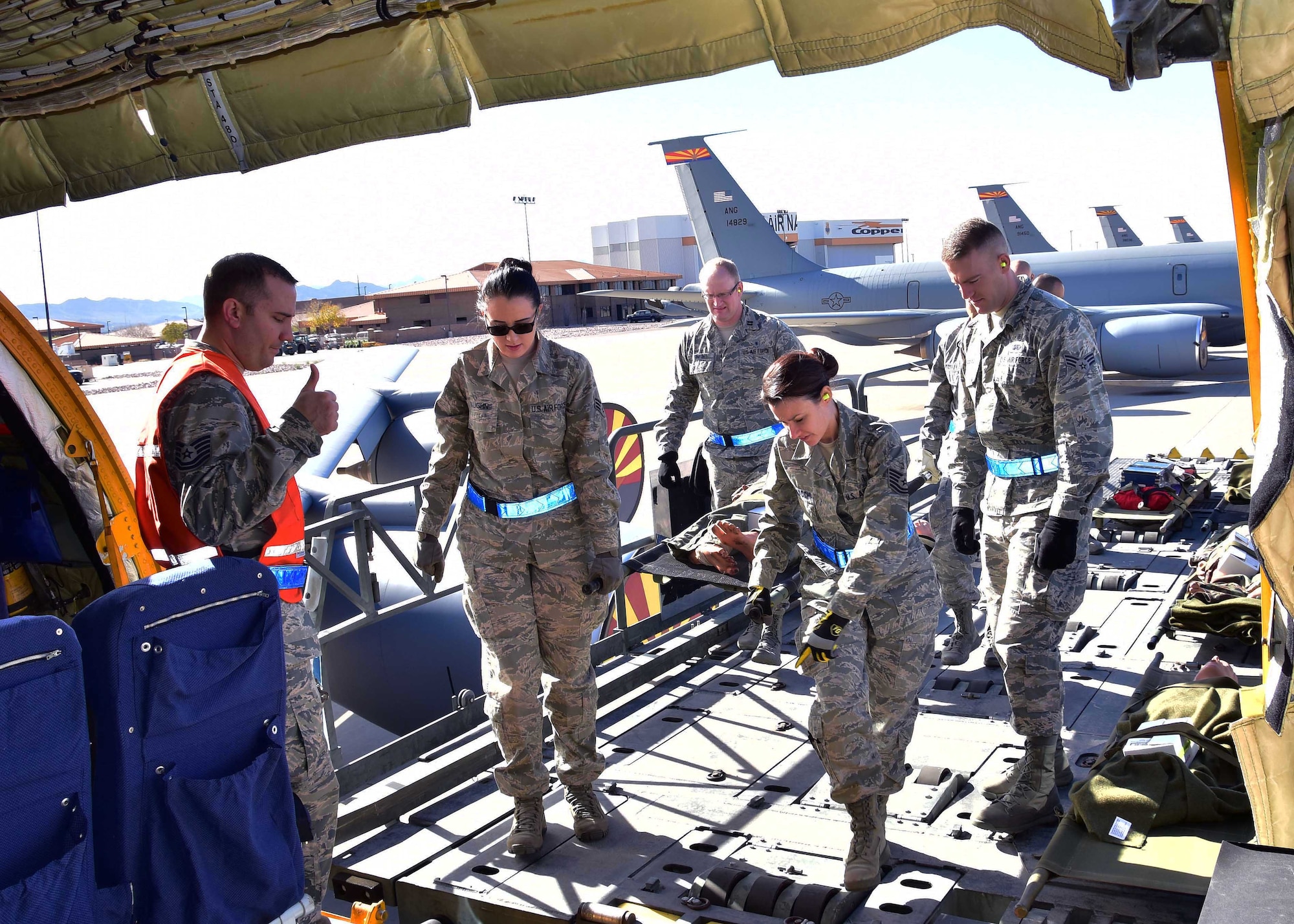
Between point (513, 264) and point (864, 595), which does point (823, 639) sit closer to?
point (864, 595)

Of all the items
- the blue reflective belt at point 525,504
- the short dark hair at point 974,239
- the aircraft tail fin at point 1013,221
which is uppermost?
the aircraft tail fin at point 1013,221

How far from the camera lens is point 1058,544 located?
3.97 m

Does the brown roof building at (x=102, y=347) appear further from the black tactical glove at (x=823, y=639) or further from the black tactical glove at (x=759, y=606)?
the black tactical glove at (x=823, y=639)

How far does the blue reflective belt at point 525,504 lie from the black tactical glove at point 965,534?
6.15ft

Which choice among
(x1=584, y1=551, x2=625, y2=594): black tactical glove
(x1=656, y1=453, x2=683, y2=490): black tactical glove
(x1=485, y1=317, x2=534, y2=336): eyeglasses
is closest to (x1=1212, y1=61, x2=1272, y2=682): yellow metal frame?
(x1=584, y1=551, x2=625, y2=594): black tactical glove

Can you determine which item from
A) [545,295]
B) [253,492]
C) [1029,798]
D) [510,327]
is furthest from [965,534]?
[545,295]

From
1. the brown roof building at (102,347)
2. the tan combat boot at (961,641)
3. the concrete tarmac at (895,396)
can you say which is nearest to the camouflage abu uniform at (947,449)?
the tan combat boot at (961,641)

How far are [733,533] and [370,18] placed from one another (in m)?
2.95

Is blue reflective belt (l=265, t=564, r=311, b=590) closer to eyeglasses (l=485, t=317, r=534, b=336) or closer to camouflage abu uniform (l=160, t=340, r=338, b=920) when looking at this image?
camouflage abu uniform (l=160, t=340, r=338, b=920)

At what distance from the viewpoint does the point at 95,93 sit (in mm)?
3779

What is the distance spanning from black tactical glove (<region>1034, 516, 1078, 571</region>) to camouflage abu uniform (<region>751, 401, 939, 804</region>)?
44 cm

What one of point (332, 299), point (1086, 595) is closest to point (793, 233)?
point (332, 299)

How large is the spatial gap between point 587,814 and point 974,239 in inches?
110

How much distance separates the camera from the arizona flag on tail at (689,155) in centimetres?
2842
